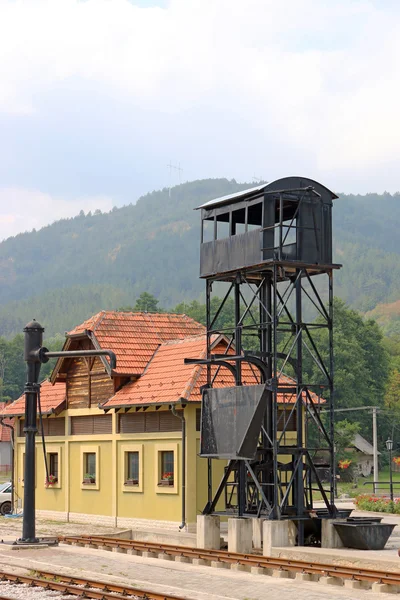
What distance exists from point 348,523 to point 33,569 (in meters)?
8.03

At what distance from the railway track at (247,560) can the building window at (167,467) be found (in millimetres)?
2517

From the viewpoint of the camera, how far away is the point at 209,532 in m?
26.3

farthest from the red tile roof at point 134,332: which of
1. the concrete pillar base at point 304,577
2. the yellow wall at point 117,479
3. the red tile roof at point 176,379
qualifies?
the concrete pillar base at point 304,577

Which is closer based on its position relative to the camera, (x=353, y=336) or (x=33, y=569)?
(x=33, y=569)

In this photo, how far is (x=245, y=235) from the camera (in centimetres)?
2634

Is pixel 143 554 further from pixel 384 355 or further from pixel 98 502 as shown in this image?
pixel 384 355

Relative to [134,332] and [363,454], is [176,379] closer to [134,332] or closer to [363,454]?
[134,332]

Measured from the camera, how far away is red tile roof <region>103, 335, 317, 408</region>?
29655 millimetres

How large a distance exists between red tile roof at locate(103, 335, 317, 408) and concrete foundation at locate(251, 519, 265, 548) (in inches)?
181

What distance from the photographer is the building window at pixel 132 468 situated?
105ft

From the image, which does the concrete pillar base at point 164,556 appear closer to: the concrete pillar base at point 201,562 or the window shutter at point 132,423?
the concrete pillar base at point 201,562

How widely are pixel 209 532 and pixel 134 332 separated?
1086 centimetres

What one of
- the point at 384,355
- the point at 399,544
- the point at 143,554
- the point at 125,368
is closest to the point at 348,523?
the point at 399,544

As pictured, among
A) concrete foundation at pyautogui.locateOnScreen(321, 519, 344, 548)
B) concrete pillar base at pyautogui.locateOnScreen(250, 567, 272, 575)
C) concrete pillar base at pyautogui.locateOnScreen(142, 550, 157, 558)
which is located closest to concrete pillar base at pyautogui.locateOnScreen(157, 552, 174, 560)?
concrete pillar base at pyautogui.locateOnScreen(142, 550, 157, 558)
